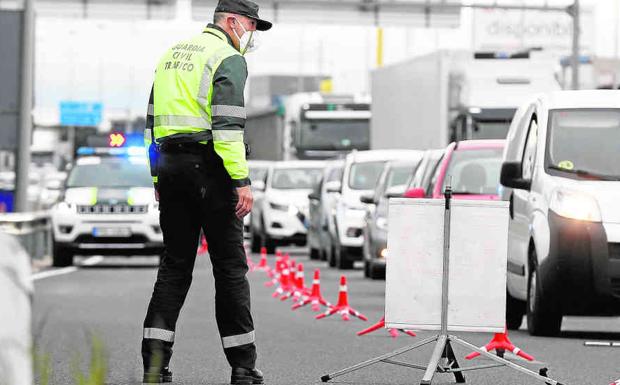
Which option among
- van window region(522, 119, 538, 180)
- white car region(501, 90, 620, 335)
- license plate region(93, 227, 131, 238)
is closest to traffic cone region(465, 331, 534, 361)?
white car region(501, 90, 620, 335)

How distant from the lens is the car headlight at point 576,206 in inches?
517

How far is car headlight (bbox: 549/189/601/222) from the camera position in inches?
517

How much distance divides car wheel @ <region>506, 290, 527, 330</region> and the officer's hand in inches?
253

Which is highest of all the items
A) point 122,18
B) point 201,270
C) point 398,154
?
point 122,18

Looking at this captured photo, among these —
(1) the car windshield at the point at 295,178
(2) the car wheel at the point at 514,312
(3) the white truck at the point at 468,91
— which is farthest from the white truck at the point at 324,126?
(2) the car wheel at the point at 514,312

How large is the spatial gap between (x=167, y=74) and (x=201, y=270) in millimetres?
18244

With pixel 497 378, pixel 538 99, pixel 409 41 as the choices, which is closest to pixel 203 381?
pixel 497 378

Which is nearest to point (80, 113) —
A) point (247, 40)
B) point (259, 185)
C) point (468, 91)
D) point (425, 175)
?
point (259, 185)

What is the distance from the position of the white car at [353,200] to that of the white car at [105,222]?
9.15 feet

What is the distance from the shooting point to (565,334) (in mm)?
14266

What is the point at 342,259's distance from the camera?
92.3 ft

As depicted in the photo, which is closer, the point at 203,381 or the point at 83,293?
the point at 203,381

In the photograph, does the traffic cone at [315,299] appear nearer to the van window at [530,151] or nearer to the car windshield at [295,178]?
the van window at [530,151]

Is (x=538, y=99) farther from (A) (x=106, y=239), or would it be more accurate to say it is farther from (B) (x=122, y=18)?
(B) (x=122, y=18)
